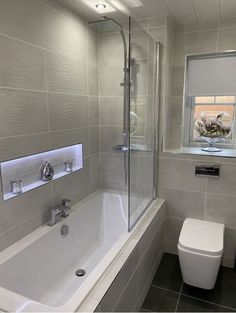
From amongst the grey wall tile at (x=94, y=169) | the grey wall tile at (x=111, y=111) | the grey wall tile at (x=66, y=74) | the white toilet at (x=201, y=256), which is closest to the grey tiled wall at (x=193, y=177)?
the white toilet at (x=201, y=256)

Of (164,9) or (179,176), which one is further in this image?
(179,176)

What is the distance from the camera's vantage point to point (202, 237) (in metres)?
2.04

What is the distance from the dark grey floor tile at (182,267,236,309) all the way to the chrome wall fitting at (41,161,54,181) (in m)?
1.50

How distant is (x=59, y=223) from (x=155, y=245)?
0.91 m

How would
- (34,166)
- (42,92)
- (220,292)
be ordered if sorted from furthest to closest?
(220,292), (34,166), (42,92)

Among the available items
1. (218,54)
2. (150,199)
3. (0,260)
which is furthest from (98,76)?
(0,260)

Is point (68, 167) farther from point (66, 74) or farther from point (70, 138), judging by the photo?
point (66, 74)

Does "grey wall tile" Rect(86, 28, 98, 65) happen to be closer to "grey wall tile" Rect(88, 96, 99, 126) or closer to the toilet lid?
"grey wall tile" Rect(88, 96, 99, 126)

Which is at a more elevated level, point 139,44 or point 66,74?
point 139,44

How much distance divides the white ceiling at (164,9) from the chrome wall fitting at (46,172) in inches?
52.6

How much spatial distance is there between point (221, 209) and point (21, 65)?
6.97ft

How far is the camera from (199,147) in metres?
2.72

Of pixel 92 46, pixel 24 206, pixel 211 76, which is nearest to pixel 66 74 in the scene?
pixel 92 46

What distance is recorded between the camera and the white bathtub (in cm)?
130
